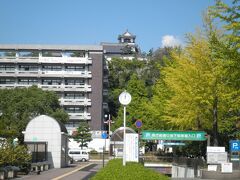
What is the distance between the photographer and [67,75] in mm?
71750

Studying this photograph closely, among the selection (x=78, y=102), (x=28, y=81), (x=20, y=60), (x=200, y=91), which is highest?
(x=20, y=60)

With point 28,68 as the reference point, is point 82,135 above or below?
below

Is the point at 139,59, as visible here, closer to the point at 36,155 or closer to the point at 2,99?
the point at 2,99

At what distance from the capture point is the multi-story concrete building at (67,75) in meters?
71.3

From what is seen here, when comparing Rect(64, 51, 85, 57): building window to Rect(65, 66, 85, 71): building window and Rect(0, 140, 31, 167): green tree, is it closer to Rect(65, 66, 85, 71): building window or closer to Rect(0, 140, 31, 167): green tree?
Rect(65, 66, 85, 71): building window

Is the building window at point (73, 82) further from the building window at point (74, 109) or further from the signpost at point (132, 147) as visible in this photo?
the signpost at point (132, 147)

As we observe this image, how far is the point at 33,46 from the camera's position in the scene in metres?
71.2

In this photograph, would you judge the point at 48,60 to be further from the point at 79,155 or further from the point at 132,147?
the point at 132,147

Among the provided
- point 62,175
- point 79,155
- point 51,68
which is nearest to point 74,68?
point 51,68

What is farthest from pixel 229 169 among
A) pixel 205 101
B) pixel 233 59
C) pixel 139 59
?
pixel 139 59

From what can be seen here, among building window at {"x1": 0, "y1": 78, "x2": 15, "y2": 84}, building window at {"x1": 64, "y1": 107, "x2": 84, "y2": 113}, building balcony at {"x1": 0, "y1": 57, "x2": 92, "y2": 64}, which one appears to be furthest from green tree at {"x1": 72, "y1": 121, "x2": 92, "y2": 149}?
building window at {"x1": 0, "y1": 78, "x2": 15, "y2": 84}

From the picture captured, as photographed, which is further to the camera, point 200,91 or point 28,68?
point 28,68

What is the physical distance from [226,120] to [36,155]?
45.7 feet

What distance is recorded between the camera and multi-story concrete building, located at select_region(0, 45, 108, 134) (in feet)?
234
